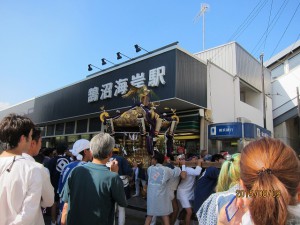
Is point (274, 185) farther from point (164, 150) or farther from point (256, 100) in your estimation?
point (256, 100)

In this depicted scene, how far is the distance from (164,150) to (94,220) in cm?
653

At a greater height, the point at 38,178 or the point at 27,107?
the point at 27,107

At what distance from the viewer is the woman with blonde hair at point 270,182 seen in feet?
4.28

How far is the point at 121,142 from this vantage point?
9805mm

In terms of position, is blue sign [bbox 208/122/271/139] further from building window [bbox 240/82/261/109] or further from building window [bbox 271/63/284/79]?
building window [bbox 271/63/284/79]

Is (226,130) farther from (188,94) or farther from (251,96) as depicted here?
(251,96)

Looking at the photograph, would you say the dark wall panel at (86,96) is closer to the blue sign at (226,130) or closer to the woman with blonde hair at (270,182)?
the blue sign at (226,130)

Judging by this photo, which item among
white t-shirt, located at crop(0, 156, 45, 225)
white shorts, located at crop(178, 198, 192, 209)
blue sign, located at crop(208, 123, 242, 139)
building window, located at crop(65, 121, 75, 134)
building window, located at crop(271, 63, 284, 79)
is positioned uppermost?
building window, located at crop(271, 63, 284, 79)

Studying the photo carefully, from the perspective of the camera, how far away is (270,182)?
4.39 feet

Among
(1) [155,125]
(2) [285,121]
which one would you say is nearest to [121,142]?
(1) [155,125]

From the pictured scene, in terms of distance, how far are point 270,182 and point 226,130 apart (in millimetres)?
12093

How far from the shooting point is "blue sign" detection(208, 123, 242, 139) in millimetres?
13031

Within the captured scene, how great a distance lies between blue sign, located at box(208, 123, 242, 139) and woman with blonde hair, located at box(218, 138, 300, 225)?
11.9 m

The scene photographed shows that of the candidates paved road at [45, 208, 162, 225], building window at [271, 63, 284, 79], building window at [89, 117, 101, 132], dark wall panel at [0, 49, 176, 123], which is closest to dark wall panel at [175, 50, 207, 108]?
dark wall panel at [0, 49, 176, 123]
